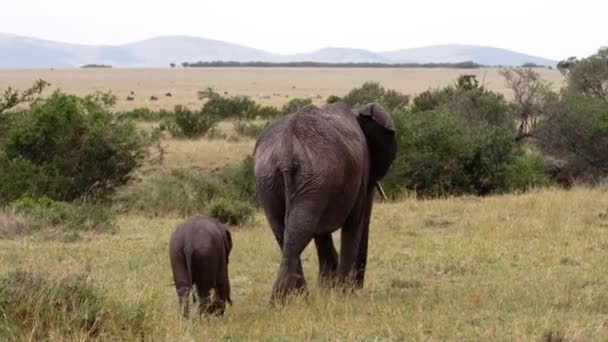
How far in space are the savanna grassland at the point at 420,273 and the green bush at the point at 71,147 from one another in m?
5.00

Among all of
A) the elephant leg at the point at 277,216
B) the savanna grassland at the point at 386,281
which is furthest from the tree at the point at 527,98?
the elephant leg at the point at 277,216

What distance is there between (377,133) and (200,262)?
8.29 ft

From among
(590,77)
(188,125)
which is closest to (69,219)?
(188,125)

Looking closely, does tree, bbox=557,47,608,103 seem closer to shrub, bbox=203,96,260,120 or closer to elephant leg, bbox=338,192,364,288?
shrub, bbox=203,96,260,120

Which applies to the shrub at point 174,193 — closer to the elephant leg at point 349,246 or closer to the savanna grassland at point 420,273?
the savanna grassland at point 420,273

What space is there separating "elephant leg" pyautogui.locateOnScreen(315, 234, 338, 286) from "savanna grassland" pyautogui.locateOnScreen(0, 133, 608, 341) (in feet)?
0.67

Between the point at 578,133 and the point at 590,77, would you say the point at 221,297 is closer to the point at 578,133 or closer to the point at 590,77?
the point at 578,133

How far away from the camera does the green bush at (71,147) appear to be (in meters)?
22.1

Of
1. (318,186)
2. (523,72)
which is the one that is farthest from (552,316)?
(523,72)

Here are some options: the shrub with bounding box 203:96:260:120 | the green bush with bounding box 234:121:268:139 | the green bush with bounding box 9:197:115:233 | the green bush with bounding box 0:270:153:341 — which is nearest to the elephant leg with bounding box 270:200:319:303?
the green bush with bounding box 0:270:153:341

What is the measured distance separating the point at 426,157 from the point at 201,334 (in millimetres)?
16459

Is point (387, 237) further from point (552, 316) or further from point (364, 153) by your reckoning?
point (552, 316)

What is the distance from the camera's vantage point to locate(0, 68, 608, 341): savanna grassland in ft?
21.2

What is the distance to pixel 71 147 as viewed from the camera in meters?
22.5
